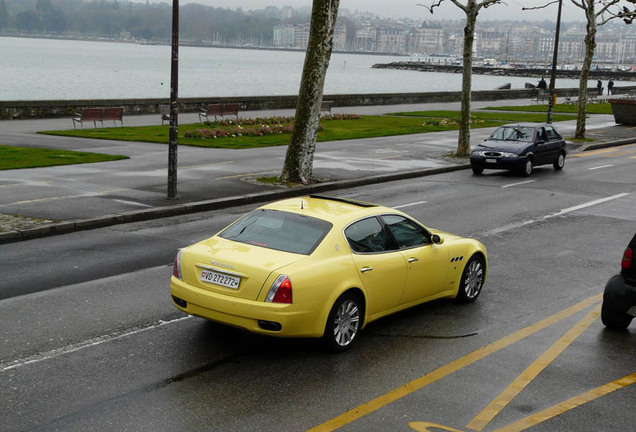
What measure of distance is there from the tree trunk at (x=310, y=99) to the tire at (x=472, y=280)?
10.6 meters

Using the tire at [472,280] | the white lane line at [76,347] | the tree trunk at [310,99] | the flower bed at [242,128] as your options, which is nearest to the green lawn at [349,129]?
the flower bed at [242,128]

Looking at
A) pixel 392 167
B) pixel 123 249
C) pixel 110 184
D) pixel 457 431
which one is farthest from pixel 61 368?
pixel 392 167

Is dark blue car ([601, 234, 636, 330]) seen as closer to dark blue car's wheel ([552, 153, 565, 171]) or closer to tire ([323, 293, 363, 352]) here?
tire ([323, 293, 363, 352])

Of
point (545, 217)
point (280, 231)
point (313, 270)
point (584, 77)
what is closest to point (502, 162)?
point (545, 217)

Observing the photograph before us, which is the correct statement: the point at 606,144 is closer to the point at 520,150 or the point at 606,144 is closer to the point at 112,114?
the point at 520,150

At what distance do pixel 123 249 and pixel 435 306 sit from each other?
17.7 ft

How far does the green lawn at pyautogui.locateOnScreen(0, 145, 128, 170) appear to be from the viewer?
2184 centimetres

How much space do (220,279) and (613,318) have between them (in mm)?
4564

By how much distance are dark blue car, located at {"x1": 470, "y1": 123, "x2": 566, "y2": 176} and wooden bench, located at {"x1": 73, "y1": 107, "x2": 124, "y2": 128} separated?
16042mm

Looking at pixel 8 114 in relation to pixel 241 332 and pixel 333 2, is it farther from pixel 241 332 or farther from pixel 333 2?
pixel 241 332

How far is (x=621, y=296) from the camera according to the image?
9.30m

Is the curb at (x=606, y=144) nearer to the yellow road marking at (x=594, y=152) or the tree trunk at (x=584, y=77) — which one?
the yellow road marking at (x=594, y=152)

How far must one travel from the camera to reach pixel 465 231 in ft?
51.0

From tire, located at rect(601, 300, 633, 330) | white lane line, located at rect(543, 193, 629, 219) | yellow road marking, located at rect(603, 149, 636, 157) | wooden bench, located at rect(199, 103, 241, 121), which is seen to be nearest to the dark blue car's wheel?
white lane line, located at rect(543, 193, 629, 219)
